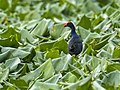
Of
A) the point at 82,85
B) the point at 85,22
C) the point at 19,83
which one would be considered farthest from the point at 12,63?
the point at 85,22

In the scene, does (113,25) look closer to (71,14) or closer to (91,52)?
(91,52)

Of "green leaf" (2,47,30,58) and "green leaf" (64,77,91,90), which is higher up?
"green leaf" (64,77,91,90)

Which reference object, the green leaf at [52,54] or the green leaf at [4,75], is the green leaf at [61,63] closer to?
the green leaf at [52,54]

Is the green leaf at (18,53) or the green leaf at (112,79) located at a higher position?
the green leaf at (18,53)

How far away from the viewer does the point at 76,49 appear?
13.3 feet

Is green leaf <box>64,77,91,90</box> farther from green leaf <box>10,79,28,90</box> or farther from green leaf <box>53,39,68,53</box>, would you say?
green leaf <box>53,39,68,53</box>

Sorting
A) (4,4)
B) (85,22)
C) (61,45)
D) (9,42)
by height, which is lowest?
(4,4)

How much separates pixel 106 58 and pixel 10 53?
0.72m

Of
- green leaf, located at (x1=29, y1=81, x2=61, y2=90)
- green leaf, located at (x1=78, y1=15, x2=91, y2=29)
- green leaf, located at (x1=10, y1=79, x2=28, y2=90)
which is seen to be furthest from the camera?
green leaf, located at (x1=78, y1=15, x2=91, y2=29)

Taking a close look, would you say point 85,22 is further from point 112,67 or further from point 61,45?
point 112,67

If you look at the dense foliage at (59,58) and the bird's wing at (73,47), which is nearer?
the dense foliage at (59,58)

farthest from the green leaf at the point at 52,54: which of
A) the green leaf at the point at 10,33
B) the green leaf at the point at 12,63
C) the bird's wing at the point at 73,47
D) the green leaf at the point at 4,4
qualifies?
the green leaf at the point at 4,4

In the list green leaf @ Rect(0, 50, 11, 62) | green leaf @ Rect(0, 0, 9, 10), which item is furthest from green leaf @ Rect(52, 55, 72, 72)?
green leaf @ Rect(0, 0, 9, 10)

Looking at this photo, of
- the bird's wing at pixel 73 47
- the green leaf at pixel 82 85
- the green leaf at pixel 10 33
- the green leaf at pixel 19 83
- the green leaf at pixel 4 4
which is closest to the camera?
the green leaf at pixel 82 85
